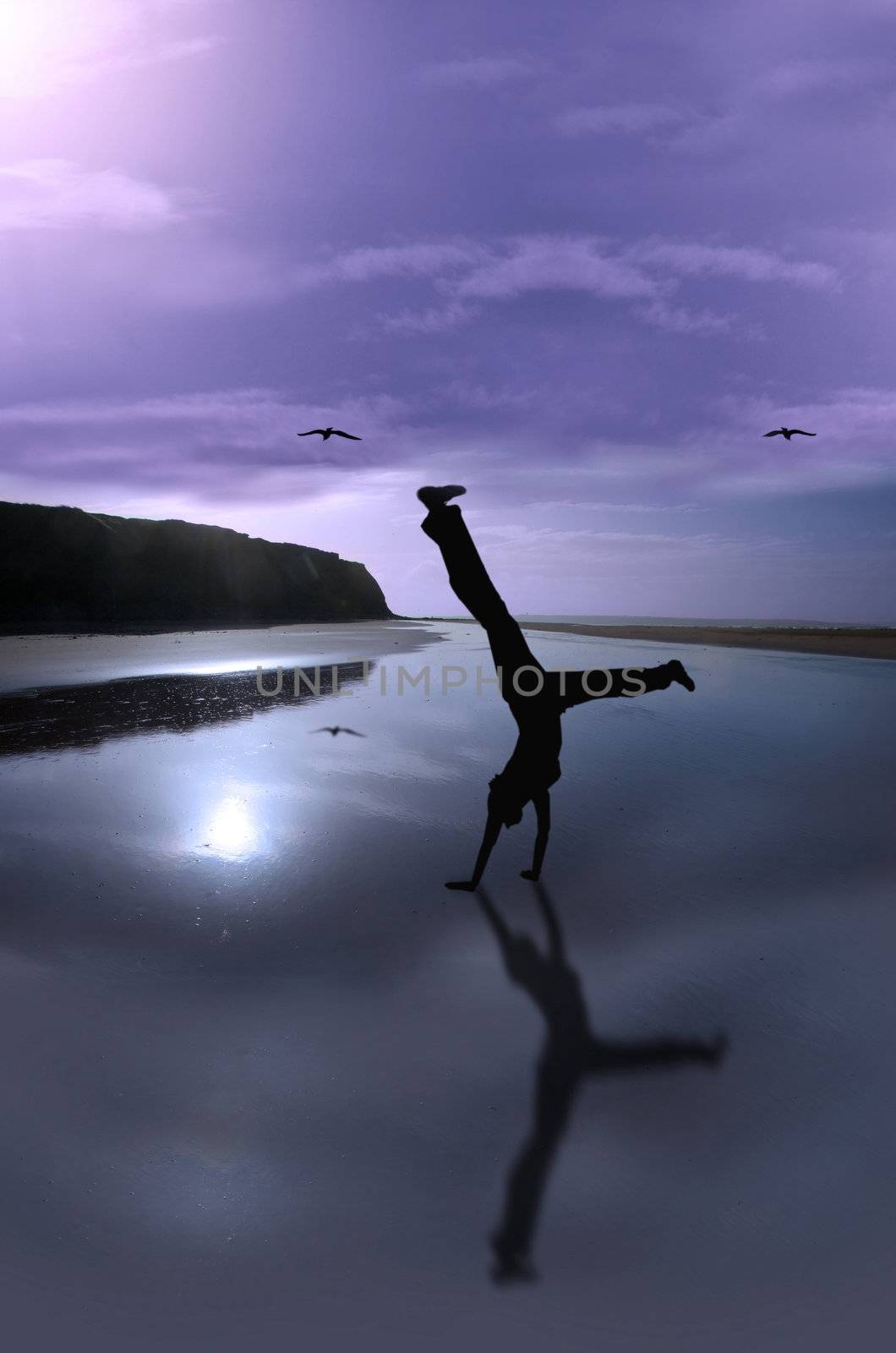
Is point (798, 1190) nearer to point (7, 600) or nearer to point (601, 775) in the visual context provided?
point (601, 775)

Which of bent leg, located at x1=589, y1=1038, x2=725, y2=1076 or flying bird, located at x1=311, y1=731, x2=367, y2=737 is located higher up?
flying bird, located at x1=311, y1=731, x2=367, y2=737

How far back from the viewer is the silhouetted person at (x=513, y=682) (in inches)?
212

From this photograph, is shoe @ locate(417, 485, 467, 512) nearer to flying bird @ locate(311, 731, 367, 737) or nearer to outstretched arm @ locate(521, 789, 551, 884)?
Answer: outstretched arm @ locate(521, 789, 551, 884)

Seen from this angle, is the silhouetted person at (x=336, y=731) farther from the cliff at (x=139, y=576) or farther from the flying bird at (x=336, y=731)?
the cliff at (x=139, y=576)

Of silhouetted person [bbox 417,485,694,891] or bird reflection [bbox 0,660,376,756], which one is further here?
bird reflection [bbox 0,660,376,756]

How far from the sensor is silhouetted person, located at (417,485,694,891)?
5379 millimetres

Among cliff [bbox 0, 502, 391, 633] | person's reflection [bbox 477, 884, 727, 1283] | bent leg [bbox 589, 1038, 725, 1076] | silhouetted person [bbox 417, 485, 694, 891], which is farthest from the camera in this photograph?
cliff [bbox 0, 502, 391, 633]

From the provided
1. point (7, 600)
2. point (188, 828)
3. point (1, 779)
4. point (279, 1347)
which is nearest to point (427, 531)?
point (188, 828)

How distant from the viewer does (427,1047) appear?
3658 millimetres

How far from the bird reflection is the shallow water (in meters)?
3.96

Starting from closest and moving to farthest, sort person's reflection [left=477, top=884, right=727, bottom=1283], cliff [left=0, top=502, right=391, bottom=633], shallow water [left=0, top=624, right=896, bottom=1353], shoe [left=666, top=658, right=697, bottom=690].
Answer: shallow water [left=0, top=624, right=896, bottom=1353], person's reflection [left=477, top=884, right=727, bottom=1283], shoe [left=666, top=658, right=697, bottom=690], cliff [left=0, top=502, right=391, bottom=633]

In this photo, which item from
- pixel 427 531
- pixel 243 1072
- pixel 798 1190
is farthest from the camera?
pixel 427 531

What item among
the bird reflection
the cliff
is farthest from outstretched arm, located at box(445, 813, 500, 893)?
the cliff

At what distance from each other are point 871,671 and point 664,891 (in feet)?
71.6
